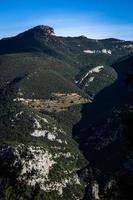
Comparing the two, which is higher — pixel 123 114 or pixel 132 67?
pixel 132 67

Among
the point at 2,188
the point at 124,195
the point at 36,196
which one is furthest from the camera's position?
the point at 2,188

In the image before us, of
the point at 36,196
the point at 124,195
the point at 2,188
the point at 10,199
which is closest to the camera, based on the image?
the point at 124,195

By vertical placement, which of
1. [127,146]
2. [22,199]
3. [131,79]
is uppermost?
[131,79]

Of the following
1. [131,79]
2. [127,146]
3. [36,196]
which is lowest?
[36,196]

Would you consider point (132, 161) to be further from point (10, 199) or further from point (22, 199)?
point (22, 199)

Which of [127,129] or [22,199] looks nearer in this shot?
[127,129]

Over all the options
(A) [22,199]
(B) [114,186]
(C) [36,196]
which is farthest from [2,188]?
(B) [114,186]

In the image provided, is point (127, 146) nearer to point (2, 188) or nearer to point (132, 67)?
point (132, 67)

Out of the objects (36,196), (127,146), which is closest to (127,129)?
(127,146)

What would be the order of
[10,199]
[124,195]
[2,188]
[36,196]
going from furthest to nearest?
[2,188]
[10,199]
[36,196]
[124,195]
